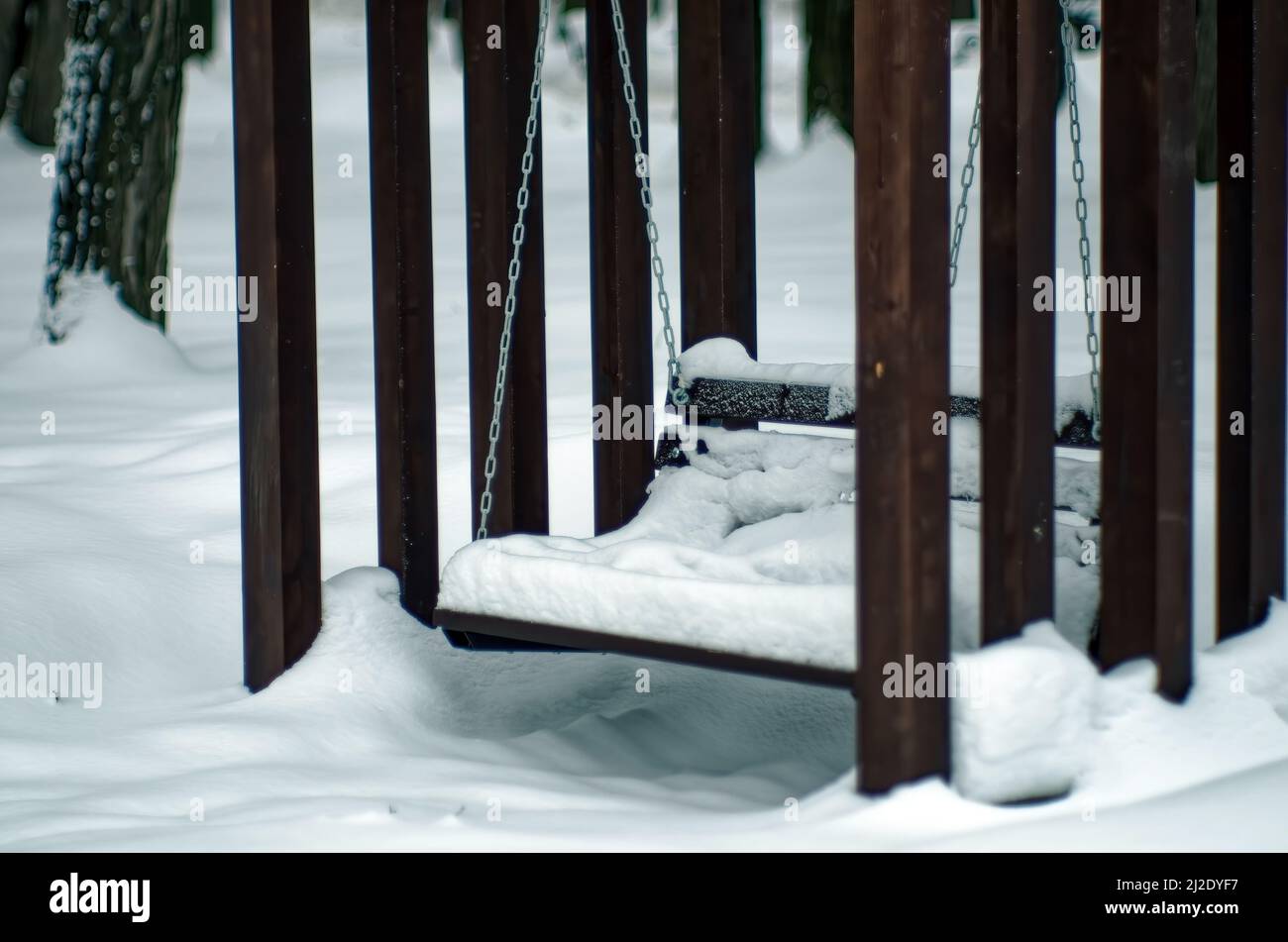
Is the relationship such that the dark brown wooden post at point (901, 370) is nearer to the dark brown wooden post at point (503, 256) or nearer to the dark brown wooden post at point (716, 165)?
the dark brown wooden post at point (503, 256)

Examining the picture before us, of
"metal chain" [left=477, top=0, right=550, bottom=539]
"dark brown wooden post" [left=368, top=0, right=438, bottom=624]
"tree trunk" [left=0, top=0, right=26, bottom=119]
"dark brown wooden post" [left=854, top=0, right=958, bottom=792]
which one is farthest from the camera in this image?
"tree trunk" [left=0, top=0, right=26, bottom=119]

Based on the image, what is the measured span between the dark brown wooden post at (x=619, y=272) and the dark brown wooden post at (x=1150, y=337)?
184cm

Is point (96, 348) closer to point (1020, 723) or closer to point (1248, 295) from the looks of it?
point (1248, 295)

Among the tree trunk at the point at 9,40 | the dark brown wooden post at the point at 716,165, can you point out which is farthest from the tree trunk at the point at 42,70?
the dark brown wooden post at the point at 716,165

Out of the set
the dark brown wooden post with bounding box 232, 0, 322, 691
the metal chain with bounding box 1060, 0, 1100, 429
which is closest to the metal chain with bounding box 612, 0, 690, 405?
the dark brown wooden post with bounding box 232, 0, 322, 691

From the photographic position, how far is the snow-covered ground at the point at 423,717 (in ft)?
9.75

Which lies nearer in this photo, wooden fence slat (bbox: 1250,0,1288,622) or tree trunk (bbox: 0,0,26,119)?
wooden fence slat (bbox: 1250,0,1288,622)

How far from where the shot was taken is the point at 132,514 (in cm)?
552

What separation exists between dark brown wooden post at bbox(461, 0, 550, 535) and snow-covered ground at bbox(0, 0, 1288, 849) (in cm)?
47

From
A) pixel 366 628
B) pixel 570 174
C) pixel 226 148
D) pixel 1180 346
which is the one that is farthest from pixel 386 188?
pixel 226 148

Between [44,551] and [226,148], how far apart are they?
39.1 ft

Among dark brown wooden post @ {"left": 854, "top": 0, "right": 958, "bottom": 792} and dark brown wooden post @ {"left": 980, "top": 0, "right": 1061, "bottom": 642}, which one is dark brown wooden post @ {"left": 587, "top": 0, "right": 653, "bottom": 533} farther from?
dark brown wooden post @ {"left": 854, "top": 0, "right": 958, "bottom": 792}

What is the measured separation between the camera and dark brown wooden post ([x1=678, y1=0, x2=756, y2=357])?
15.8 ft
